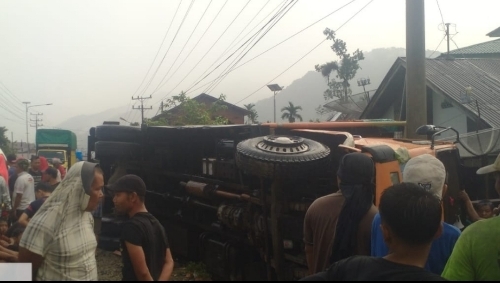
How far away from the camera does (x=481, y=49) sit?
25062 millimetres

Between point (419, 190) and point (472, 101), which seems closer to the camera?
point (419, 190)

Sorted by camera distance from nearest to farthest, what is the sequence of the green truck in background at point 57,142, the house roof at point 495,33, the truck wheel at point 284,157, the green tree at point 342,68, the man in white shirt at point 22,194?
the truck wheel at point 284,157 → the man in white shirt at point 22,194 → the house roof at point 495,33 → the green truck in background at point 57,142 → the green tree at point 342,68

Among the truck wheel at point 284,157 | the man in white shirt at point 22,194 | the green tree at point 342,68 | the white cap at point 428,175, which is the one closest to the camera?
the white cap at point 428,175

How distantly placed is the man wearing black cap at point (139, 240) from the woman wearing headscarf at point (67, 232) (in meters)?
0.26

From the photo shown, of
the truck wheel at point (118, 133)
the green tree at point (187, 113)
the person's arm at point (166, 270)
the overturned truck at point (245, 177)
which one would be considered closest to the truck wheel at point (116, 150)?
the overturned truck at point (245, 177)

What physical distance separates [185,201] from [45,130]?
2718cm

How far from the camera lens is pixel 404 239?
2.06 metres

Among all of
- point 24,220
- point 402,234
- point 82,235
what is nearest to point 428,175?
point 402,234

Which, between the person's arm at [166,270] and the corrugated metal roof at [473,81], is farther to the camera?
the corrugated metal roof at [473,81]

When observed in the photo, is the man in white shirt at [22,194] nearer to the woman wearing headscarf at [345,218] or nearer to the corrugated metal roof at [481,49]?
the woman wearing headscarf at [345,218]

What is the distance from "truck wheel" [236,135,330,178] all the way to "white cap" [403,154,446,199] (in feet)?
7.46

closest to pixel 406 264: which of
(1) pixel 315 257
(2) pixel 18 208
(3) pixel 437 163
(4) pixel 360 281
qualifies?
(4) pixel 360 281

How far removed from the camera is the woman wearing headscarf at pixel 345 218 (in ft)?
11.7

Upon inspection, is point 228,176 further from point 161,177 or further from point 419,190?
point 419,190
